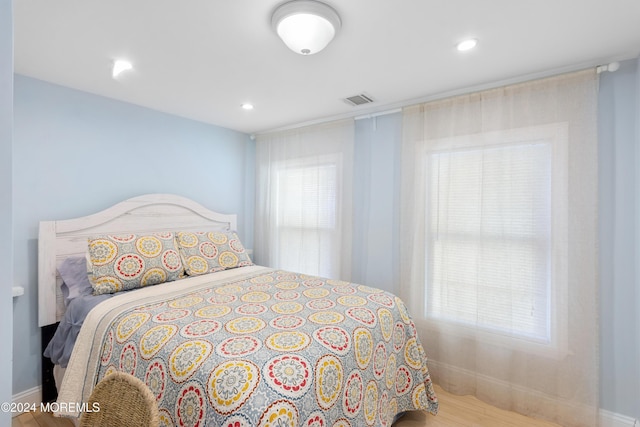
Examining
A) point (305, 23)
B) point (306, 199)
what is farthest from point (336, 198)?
point (305, 23)

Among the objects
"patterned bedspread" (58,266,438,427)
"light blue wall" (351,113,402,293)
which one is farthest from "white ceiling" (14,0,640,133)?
"patterned bedspread" (58,266,438,427)

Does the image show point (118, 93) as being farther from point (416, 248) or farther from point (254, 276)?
point (416, 248)

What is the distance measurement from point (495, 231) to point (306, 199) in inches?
71.3

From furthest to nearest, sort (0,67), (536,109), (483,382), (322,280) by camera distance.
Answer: (322,280)
(483,382)
(536,109)
(0,67)

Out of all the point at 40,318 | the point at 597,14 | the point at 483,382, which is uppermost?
the point at 597,14

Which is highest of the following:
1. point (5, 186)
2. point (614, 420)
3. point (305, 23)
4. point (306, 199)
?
point (305, 23)

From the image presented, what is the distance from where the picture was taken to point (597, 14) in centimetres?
141

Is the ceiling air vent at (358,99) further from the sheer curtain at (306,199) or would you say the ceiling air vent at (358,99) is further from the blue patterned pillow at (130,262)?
the blue patterned pillow at (130,262)

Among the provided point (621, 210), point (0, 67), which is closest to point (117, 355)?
point (0, 67)

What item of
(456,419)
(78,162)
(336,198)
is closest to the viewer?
(456,419)

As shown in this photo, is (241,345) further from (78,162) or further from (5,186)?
(78,162)

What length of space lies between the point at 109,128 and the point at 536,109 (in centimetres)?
330

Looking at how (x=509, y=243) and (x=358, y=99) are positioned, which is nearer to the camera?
(x=509, y=243)

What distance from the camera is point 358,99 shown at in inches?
100
